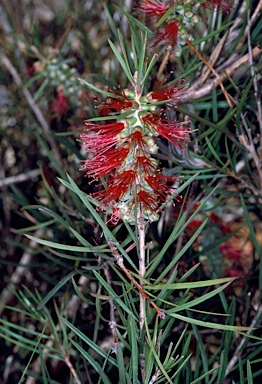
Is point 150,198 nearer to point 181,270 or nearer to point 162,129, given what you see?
point 162,129

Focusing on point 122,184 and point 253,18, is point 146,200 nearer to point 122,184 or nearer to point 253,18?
point 122,184

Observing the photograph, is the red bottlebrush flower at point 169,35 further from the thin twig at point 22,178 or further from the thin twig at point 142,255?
the thin twig at point 22,178

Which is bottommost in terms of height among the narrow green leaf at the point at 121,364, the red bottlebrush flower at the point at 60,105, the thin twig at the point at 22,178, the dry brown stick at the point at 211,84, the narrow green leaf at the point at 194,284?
the thin twig at the point at 22,178

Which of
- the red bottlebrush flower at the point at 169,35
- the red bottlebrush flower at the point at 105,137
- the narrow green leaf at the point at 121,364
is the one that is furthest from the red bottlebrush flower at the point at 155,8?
the narrow green leaf at the point at 121,364

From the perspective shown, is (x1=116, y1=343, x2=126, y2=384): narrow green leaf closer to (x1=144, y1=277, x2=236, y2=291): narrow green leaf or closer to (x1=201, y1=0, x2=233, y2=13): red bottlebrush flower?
(x1=144, y1=277, x2=236, y2=291): narrow green leaf

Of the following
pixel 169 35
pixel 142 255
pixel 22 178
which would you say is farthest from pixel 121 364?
pixel 22 178

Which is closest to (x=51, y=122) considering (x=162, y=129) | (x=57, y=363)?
(x=57, y=363)
